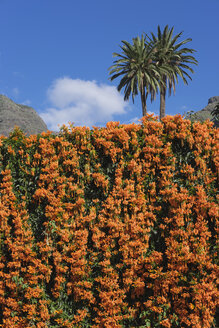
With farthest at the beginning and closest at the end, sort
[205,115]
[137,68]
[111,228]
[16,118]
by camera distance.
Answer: [16,118]
[205,115]
[137,68]
[111,228]

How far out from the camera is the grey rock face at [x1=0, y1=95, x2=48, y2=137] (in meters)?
84.7

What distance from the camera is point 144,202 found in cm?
607

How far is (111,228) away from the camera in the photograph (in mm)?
6004

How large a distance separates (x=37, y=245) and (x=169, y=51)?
33006 mm

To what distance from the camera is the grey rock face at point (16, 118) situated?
278ft

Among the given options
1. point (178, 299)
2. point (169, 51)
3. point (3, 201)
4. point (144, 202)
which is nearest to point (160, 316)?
point (178, 299)

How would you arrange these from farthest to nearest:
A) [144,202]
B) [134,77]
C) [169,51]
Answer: [169,51] → [134,77] → [144,202]

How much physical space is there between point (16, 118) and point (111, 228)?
9315cm

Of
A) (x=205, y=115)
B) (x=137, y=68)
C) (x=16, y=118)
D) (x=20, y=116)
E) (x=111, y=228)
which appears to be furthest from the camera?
(x=20, y=116)

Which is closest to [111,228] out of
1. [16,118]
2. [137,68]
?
[137,68]

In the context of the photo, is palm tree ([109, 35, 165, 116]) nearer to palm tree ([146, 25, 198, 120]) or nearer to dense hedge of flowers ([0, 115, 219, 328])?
palm tree ([146, 25, 198, 120])

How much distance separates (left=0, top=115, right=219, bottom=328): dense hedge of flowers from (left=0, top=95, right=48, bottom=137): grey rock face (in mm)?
73261

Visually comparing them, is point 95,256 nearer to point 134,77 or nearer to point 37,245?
point 37,245

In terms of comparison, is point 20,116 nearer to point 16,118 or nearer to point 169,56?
point 16,118
